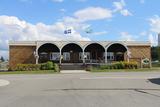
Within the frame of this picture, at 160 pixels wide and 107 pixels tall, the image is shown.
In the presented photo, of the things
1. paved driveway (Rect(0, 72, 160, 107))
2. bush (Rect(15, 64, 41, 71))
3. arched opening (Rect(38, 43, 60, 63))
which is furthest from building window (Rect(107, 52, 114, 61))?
paved driveway (Rect(0, 72, 160, 107))

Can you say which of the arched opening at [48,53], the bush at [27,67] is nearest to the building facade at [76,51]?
the arched opening at [48,53]

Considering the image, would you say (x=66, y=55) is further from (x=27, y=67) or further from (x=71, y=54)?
(x=27, y=67)

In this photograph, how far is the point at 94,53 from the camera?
67875 mm

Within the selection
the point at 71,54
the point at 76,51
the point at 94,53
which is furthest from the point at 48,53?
the point at 94,53

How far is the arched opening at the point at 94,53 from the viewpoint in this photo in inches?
2571

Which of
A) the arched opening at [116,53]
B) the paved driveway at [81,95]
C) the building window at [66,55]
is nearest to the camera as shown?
the paved driveway at [81,95]

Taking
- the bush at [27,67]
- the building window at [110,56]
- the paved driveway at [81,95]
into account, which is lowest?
the paved driveway at [81,95]

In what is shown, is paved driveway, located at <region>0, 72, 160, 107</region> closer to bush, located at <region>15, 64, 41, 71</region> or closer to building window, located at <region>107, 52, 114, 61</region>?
bush, located at <region>15, 64, 41, 71</region>

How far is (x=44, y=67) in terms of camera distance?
5603 centimetres

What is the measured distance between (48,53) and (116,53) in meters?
11.5

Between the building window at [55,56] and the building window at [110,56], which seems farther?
the building window at [110,56]

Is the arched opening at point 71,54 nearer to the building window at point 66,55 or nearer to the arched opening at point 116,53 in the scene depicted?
the building window at point 66,55

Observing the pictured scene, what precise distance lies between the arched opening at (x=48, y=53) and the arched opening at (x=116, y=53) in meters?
8.65

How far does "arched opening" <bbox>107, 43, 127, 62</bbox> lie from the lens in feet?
216
